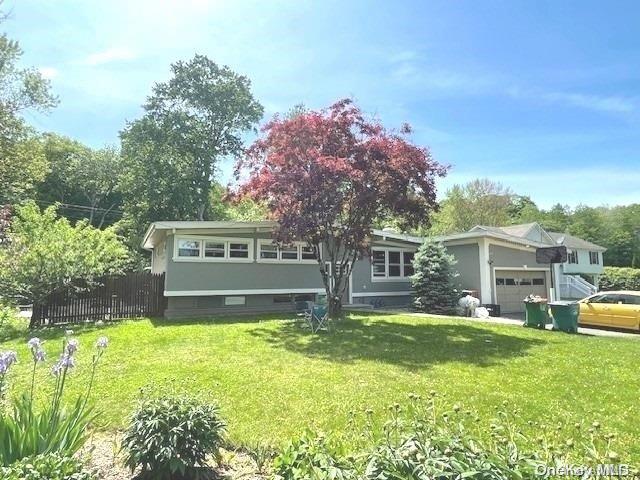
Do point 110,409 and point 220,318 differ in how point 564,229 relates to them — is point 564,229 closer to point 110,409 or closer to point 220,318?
point 220,318

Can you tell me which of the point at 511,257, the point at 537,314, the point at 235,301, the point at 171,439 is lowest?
the point at 171,439

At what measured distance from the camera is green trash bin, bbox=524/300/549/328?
532 inches

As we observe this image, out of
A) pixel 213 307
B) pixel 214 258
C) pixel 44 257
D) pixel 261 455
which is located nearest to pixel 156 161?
pixel 214 258

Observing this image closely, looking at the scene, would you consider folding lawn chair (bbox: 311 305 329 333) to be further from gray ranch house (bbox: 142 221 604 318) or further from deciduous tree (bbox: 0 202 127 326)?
deciduous tree (bbox: 0 202 127 326)

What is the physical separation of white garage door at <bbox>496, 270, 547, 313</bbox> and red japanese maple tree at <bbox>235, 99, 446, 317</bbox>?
26.0ft

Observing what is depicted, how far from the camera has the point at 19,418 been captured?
306 centimetres

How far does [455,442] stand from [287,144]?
11.9 metres

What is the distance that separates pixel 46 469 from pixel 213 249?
13517mm

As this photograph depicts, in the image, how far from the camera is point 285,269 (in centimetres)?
1716

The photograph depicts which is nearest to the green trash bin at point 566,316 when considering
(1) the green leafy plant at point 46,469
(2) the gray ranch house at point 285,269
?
(2) the gray ranch house at point 285,269

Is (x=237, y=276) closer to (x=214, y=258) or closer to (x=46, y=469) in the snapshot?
(x=214, y=258)

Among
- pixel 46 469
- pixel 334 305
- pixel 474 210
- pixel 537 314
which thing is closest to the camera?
pixel 46 469

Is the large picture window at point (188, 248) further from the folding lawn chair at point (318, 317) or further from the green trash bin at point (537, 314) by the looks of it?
the green trash bin at point (537, 314)

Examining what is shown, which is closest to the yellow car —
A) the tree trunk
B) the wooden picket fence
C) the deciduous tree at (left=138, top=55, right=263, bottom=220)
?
the tree trunk
